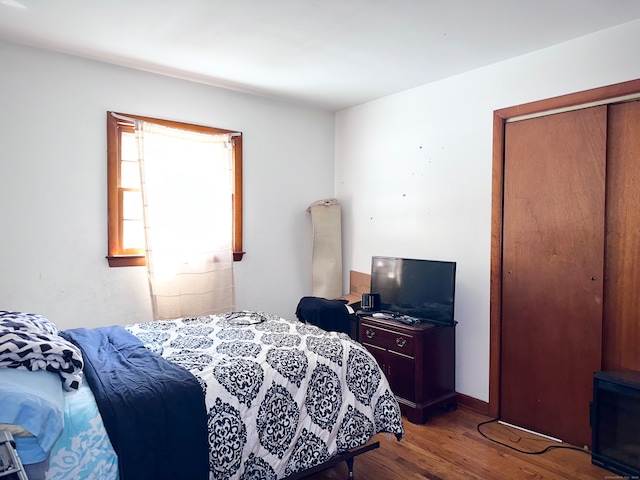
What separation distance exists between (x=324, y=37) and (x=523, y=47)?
139 cm

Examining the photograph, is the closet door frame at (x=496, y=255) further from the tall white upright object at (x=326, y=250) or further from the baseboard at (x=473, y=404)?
the tall white upright object at (x=326, y=250)

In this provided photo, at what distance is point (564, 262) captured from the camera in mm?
2936

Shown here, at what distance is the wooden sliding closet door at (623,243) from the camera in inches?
104

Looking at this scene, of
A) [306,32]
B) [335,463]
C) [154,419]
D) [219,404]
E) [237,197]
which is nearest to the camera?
[154,419]

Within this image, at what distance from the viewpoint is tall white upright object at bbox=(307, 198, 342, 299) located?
448 cm

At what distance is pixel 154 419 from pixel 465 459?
193 cm

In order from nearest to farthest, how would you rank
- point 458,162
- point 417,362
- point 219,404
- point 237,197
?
point 219,404 < point 417,362 < point 458,162 < point 237,197

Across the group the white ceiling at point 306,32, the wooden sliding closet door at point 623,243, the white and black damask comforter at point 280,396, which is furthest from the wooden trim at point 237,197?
the wooden sliding closet door at point 623,243

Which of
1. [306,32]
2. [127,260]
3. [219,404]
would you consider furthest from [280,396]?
[306,32]

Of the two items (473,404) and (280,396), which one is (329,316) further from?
(280,396)

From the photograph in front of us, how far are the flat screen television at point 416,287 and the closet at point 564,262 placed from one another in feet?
1.17

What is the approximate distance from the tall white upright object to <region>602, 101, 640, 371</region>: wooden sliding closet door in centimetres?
240

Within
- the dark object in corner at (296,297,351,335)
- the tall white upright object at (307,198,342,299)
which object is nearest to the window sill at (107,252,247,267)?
the dark object in corner at (296,297,351,335)

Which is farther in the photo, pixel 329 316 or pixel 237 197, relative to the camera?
pixel 237 197
